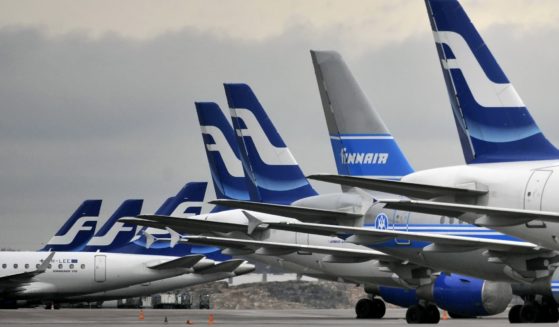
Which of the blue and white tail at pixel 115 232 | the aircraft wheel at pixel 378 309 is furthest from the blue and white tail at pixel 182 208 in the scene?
the aircraft wheel at pixel 378 309

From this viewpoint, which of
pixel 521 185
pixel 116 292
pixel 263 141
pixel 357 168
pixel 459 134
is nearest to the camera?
pixel 521 185

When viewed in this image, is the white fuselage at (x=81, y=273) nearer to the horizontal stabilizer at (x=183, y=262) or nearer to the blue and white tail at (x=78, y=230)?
the horizontal stabilizer at (x=183, y=262)

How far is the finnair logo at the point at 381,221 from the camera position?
33.8 meters

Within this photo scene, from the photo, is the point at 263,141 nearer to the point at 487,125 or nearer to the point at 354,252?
the point at 354,252

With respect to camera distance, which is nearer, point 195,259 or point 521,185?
point 521,185

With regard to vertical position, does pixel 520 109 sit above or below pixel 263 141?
below

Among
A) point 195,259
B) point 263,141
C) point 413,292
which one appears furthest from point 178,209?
point 413,292

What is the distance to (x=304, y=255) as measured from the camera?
135ft

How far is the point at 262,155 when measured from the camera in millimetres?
42562

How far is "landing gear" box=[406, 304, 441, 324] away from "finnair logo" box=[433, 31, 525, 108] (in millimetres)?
12284

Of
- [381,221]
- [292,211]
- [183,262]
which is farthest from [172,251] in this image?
[292,211]

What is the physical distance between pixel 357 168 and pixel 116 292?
2989cm

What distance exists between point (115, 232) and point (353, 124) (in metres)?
31.1

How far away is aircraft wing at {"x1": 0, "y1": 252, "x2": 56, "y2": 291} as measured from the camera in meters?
58.6
